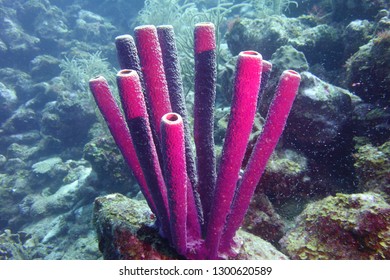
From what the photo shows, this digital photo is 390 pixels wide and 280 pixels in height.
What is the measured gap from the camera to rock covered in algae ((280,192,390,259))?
6.05 feet

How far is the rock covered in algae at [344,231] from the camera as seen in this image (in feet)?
6.05

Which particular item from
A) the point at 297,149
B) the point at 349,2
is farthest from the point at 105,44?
the point at 297,149

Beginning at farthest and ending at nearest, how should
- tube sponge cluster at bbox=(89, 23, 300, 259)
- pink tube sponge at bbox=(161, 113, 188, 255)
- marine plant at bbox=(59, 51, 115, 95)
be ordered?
marine plant at bbox=(59, 51, 115, 95), tube sponge cluster at bbox=(89, 23, 300, 259), pink tube sponge at bbox=(161, 113, 188, 255)

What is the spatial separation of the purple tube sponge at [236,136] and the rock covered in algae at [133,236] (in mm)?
317

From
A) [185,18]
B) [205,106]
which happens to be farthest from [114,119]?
[185,18]

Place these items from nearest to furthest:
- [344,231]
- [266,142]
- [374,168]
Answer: [266,142] < [344,231] < [374,168]

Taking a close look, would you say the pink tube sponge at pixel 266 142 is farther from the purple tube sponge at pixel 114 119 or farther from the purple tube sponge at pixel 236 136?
the purple tube sponge at pixel 114 119

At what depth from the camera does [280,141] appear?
3.05 meters

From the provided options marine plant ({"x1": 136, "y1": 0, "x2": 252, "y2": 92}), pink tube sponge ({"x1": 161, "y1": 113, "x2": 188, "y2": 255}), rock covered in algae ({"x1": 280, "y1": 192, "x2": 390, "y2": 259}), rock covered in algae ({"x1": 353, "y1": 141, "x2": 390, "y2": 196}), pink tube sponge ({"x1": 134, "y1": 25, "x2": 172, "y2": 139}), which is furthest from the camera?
marine plant ({"x1": 136, "y1": 0, "x2": 252, "y2": 92})

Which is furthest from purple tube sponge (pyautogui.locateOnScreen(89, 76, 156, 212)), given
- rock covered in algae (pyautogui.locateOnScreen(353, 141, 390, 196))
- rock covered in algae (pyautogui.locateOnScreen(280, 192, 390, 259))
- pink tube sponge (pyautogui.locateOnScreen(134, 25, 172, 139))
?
rock covered in algae (pyautogui.locateOnScreen(353, 141, 390, 196))

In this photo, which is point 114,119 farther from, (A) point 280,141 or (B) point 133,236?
(A) point 280,141

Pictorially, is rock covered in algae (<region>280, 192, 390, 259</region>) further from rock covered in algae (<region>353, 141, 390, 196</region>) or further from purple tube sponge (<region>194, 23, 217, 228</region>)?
purple tube sponge (<region>194, 23, 217, 228</region>)

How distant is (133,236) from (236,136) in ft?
3.05
